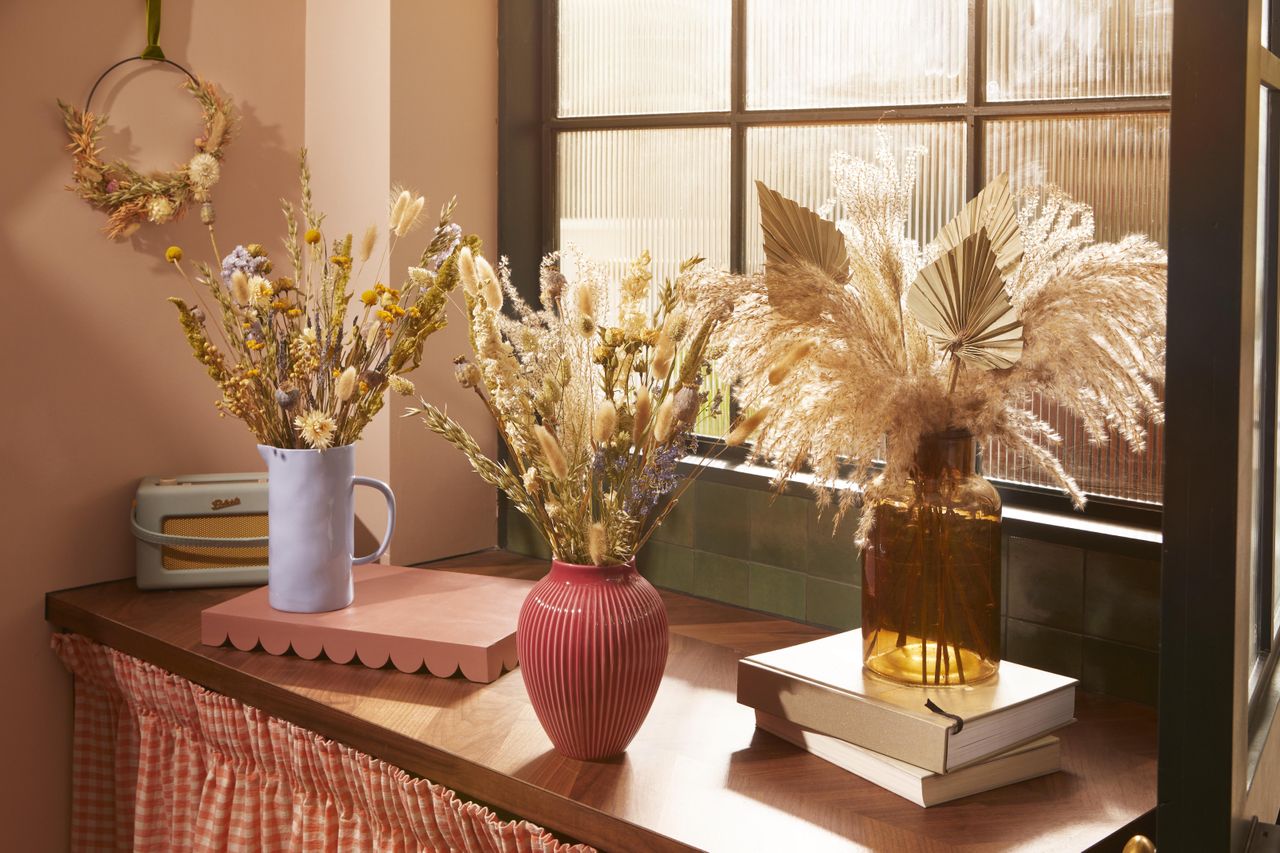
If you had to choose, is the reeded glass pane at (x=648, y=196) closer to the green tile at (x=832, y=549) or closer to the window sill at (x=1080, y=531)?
the green tile at (x=832, y=549)

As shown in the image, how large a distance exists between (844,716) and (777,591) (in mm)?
697

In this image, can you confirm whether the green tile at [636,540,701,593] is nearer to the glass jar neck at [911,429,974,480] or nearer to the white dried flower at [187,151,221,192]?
the glass jar neck at [911,429,974,480]

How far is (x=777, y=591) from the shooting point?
214 centimetres

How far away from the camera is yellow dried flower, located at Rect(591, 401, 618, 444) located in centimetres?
A: 138

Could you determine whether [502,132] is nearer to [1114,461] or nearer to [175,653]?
[175,653]

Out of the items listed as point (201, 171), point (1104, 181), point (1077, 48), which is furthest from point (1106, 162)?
point (201, 171)

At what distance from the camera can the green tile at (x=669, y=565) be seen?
90.4 inches

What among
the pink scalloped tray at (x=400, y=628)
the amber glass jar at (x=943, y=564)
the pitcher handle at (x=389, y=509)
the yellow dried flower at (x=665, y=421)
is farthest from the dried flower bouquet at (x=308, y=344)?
the amber glass jar at (x=943, y=564)

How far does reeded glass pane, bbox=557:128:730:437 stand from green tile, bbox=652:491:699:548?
0.15 m

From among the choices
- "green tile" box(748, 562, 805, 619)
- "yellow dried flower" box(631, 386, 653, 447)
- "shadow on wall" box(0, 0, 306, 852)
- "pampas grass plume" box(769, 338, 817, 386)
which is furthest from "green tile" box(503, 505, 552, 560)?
"pampas grass plume" box(769, 338, 817, 386)

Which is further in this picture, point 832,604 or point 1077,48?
point 832,604

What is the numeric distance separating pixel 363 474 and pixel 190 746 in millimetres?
676

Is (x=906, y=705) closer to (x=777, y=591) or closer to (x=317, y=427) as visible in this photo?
(x=777, y=591)

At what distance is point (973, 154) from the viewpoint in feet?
6.14
